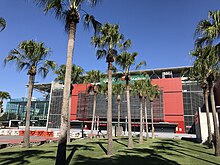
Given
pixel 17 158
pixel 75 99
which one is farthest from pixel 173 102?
pixel 17 158

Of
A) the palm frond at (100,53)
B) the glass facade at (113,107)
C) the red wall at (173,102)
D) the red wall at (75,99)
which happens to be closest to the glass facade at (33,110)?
the red wall at (75,99)

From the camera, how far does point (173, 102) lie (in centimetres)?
6844

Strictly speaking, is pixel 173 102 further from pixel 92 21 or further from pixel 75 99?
pixel 92 21

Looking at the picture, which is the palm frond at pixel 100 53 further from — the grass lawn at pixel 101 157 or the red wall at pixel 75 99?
the red wall at pixel 75 99

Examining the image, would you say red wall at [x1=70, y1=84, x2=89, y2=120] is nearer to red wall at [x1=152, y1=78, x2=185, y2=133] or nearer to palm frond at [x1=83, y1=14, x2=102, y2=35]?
red wall at [x1=152, y1=78, x2=185, y2=133]

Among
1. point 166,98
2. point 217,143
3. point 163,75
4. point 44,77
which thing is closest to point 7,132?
point 44,77

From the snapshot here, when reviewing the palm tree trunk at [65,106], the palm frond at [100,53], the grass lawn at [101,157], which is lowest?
the grass lawn at [101,157]

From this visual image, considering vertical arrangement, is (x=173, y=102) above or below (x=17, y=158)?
above

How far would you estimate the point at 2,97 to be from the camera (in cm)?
5050

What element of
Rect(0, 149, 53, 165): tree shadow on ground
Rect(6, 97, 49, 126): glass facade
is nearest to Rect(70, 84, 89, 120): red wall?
Rect(6, 97, 49, 126): glass facade

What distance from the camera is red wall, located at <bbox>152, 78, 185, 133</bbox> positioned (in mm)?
65975

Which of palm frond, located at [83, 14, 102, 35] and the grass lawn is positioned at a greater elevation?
palm frond, located at [83, 14, 102, 35]

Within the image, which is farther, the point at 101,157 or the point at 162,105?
the point at 162,105

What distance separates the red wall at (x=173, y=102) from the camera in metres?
66.0
